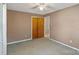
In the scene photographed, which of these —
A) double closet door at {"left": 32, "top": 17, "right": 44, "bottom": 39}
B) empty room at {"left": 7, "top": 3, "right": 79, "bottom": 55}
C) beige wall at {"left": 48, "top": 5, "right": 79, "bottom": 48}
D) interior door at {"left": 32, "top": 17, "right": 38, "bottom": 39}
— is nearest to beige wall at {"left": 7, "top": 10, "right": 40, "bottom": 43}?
empty room at {"left": 7, "top": 3, "right": 79, "bottom": 55}

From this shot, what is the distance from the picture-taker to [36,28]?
24.7 feet

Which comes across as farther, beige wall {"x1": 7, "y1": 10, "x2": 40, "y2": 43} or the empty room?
beige wall {"x1": 7, "y1": 10, "x2": 40, "y2": 43}

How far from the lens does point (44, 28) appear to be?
7820 mm

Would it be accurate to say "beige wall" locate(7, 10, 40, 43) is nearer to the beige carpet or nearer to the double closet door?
the double closet door

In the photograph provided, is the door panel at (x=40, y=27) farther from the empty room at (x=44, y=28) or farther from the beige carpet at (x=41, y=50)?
the beige carpet at (x=41, y=50)

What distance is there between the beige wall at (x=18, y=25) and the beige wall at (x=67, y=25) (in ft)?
5.31

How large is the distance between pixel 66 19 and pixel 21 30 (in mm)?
2672

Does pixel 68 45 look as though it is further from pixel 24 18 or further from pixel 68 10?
pixel 24 18

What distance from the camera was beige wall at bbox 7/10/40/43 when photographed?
520 cm

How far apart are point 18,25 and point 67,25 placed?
2.70 m

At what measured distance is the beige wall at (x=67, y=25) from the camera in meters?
3.98

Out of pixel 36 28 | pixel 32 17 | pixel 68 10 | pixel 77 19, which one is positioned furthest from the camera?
pixel 36 28

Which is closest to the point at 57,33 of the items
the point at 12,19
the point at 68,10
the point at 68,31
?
the point at 68,31

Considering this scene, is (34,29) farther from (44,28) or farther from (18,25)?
(18,25)
